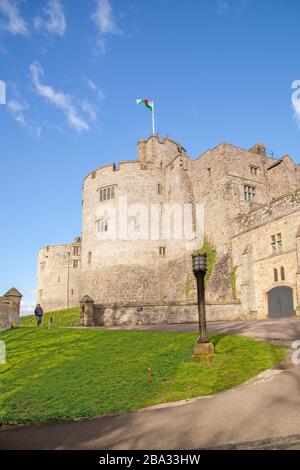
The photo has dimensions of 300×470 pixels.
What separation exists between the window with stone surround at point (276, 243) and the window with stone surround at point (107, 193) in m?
17.5

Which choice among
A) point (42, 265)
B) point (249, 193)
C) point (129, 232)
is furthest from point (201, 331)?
point (42, 265)

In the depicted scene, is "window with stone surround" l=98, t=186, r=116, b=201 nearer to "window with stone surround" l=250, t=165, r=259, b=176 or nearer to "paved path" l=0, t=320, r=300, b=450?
"window with stone surround" l=250, t=165, r=259, b=176

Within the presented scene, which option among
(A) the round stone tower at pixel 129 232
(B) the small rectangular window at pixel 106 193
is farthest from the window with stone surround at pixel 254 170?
(B) the small rectangular window at pixel 106 193

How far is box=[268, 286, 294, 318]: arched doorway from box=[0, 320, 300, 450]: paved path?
46.1 feet

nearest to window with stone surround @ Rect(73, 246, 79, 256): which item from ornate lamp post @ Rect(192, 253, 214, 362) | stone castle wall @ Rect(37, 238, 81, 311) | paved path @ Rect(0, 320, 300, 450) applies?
stone castle wall @ Rect(37, 238, 81, 311)

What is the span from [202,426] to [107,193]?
3136cm

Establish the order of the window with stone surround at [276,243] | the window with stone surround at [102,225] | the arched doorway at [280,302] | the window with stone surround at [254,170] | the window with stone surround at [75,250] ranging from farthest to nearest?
1. the window with stone surround at [75,250]
2. the window with stone surround at [102,225]
3. the window with stone surround at [254,170]
4. the window with stone surround at [276,243]
5. the arched doorway at [280,302]

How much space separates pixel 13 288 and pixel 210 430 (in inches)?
930

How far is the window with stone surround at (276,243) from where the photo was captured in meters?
22.9

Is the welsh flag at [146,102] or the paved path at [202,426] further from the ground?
the welsh flag at [146,102]

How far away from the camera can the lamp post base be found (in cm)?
1072

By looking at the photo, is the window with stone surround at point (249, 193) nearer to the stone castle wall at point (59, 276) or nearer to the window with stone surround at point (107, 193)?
the window with stone surround at point (107, 193)
